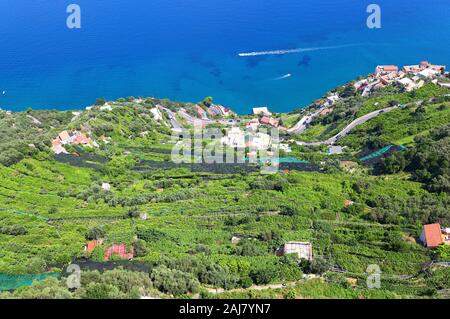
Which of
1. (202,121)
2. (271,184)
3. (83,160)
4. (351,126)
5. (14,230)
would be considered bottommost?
(14,230)

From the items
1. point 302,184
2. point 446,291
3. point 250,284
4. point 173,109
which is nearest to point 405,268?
point 446,291

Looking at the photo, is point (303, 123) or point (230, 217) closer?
point (230, 217)

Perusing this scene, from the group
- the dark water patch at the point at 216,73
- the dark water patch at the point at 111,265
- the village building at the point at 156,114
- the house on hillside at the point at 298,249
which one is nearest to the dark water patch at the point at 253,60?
the dark water patch at the point at 216,73

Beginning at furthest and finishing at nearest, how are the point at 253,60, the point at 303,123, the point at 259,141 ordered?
the point at 253,60 < the point at 303,123 < the point at 259,141

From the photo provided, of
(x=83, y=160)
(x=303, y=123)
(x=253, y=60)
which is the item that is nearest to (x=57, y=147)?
(x=83, y=160)

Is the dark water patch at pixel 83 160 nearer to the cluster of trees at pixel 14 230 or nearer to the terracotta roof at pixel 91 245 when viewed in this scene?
the cluster of trees at pixel 14 230

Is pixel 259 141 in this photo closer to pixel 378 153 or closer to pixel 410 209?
pixel 378 153
